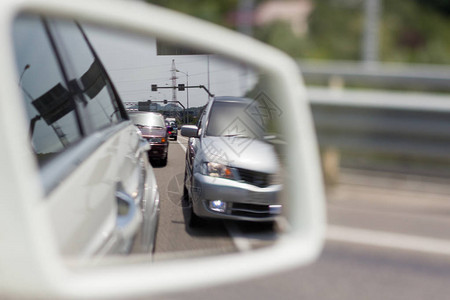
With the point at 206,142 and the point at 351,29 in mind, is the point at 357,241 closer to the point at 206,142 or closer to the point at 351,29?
the point at 206,142

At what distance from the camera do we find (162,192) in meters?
1.25

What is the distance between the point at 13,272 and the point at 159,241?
38 cm

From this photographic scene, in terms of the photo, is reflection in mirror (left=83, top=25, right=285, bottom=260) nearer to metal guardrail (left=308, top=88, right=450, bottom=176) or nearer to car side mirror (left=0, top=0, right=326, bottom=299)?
car side mirror (left=0, top=0, right=326, bottom=299)

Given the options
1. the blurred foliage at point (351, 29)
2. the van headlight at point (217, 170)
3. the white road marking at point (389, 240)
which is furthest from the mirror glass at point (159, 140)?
the blurred foliage at point (351, 29)

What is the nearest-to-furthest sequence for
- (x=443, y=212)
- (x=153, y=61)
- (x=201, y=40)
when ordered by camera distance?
(x=201, y=40)
(x=153, y=61)
(x=443, y=212)

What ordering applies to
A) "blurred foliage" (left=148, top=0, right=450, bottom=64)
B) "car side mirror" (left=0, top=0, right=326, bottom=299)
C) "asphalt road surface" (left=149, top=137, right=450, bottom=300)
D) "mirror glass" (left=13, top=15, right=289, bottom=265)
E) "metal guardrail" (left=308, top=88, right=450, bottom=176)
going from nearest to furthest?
"car side mirror" (left=0, top=0, right=326, bottom=299)
"mirror glass" (left=13, top=15, right=289, bottom=265)
"asphalt road surface" (left=149, top=137, right=450, bottom=300)
"metal guardrail" (left=308, top=88, right=450, bottom=176)
"blurred foliage" (left=148, top=0, right=450, bottom=64)

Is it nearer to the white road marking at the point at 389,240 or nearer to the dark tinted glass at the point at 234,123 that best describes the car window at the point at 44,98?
the dark tinted glass at the point at 234,123

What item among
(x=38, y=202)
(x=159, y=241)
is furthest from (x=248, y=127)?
(x=38, y=202)

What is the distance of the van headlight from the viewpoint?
1313 mm

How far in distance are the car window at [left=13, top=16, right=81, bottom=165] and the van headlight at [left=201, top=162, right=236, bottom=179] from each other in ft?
1.03

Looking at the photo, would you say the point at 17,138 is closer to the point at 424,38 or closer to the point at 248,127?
the point at 248,127

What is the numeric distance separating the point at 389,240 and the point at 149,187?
3245 mm

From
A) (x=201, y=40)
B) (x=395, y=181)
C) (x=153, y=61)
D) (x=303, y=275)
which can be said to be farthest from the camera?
(x=395, y=181)

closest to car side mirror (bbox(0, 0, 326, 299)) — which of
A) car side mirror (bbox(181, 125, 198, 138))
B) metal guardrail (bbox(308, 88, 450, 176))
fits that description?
car side mirror (bbox(181, 125, 198, 138))
